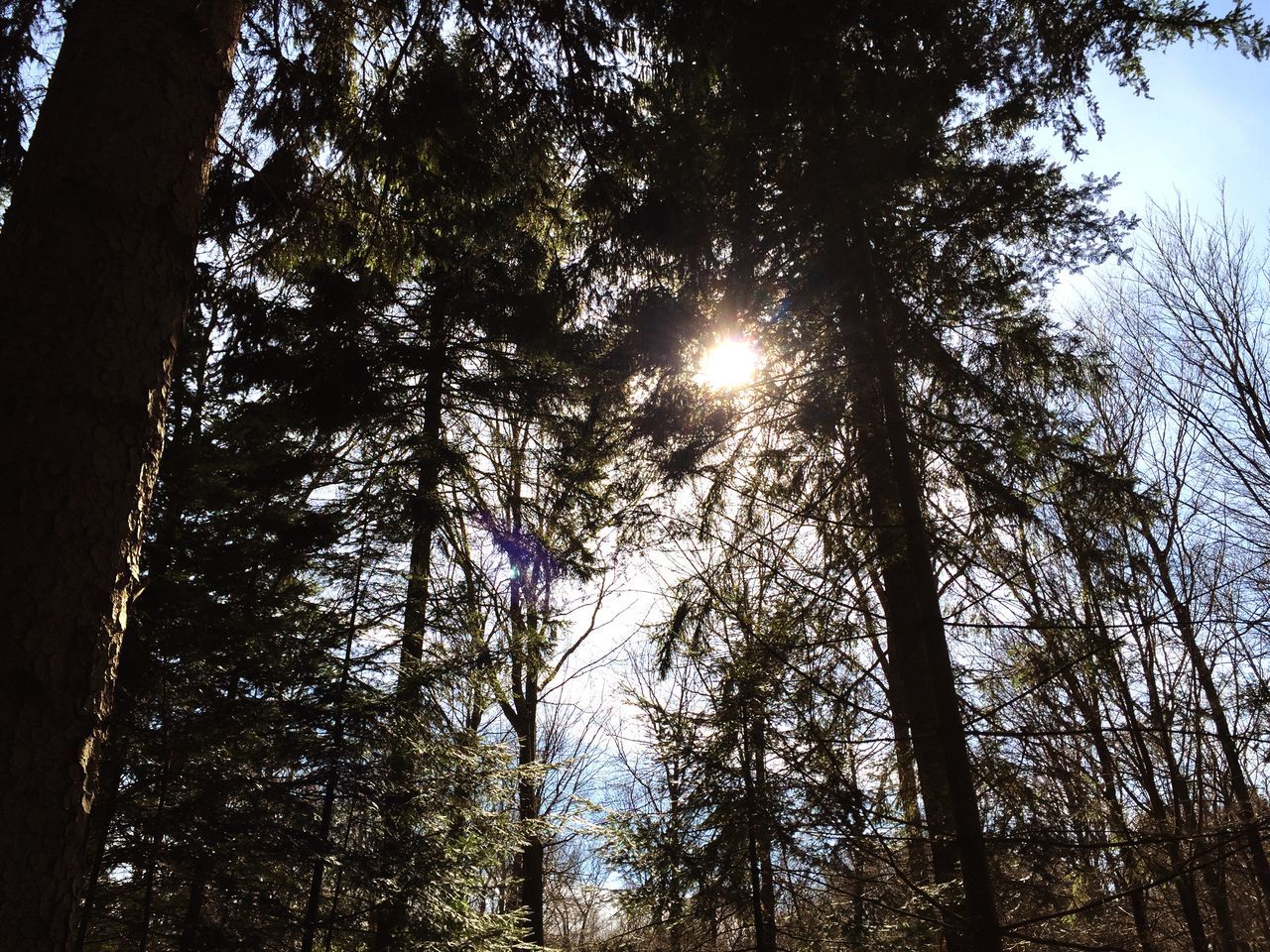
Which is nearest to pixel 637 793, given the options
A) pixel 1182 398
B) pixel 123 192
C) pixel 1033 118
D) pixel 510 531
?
pixel 510 531

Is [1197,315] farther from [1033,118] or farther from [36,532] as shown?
[36,532]

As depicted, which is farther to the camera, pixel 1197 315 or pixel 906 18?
pixel 1197 315

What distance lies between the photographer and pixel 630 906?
5.34m

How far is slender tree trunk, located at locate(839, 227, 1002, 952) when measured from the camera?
346 centimetres

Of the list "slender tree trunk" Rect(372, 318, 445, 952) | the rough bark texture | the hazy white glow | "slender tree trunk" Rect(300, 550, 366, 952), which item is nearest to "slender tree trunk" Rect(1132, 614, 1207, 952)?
the hazy white glow

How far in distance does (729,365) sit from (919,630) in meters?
2.55

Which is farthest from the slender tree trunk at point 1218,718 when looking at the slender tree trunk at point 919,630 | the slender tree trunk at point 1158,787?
the slender tree trunk at point 919,630

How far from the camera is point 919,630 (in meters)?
4.07

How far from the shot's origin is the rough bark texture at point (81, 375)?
165 cm

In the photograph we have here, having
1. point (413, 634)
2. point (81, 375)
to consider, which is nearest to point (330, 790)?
point (413, 634)

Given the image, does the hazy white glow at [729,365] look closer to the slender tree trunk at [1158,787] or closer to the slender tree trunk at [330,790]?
the slender tree trunk at [330,790]

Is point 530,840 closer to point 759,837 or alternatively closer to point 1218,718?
point 759,837

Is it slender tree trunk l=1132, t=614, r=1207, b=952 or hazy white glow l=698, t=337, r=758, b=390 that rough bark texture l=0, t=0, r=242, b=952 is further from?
slender tree trunk l=1132, t=614, r=1207, b=952

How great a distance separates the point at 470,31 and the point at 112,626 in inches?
156
